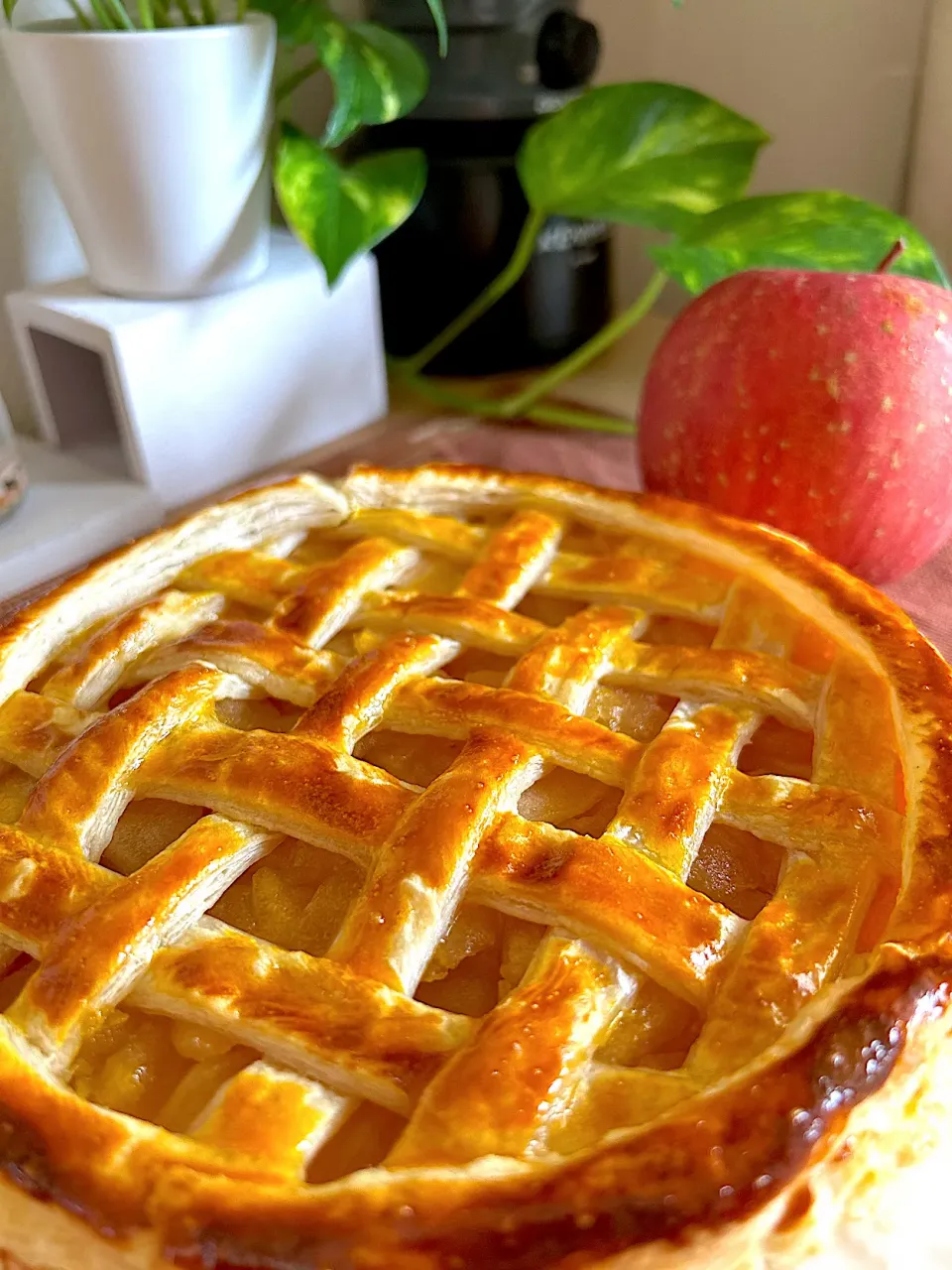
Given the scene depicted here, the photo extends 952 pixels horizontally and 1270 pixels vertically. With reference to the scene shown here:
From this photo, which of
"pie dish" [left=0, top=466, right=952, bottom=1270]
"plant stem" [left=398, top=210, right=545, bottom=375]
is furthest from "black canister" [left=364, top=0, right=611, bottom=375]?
"pie dish" [left=0, top=466, right=952, bottom=1270]

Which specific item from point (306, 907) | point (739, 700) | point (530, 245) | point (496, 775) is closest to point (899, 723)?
point (739, 700)

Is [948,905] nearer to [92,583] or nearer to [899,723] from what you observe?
[899,723]

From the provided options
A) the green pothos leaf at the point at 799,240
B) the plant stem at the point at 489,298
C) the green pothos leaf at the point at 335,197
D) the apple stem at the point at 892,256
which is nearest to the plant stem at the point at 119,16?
the green pothos leaf at the point at 335,197

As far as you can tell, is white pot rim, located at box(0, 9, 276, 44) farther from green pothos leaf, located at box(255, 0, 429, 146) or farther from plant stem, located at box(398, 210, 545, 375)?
plant stem, located at box(398, 210, 545, 375)

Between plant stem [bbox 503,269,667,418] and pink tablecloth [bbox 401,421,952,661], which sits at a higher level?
plant stem [bbox 503,269,667,418]

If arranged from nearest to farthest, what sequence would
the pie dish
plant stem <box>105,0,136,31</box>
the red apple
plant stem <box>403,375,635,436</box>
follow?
the pie dish, the red apple, plant stem <box>105,0,136,31</box>, plant stem <box>403,375,635,436</box>

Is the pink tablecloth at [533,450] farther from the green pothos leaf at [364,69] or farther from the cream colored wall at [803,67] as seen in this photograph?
the cream colored wall at [803,67]
